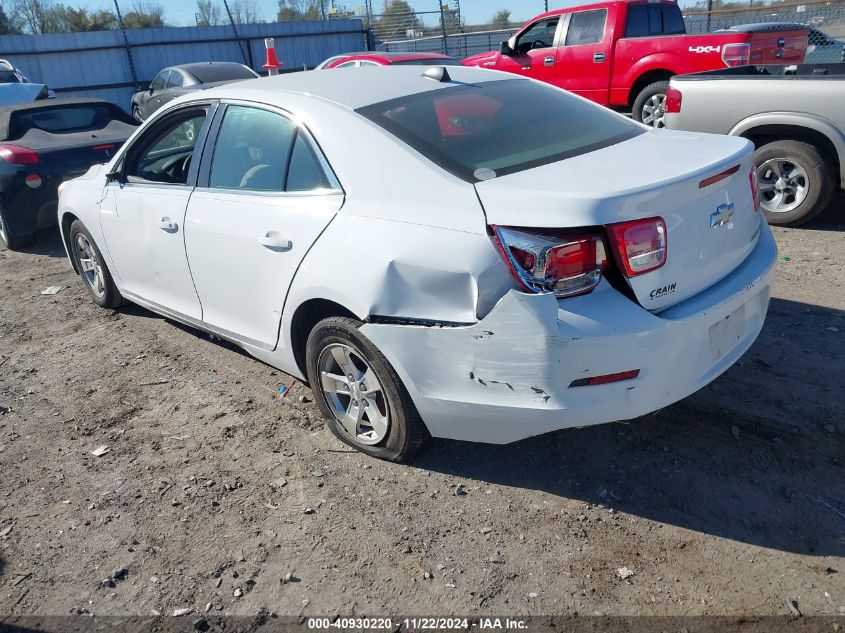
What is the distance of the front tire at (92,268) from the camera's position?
543 centimetres

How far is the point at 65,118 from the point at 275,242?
6.21 metres

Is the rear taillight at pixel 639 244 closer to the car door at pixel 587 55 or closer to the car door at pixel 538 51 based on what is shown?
the car door at pixel 587 55

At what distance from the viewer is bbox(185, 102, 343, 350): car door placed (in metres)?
3.42

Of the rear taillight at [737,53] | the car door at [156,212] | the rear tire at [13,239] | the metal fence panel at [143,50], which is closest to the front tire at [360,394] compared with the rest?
the car door at [156,212]

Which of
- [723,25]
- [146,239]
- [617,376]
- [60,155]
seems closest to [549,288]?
[617,376]

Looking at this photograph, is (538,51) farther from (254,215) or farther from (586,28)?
(254,215)

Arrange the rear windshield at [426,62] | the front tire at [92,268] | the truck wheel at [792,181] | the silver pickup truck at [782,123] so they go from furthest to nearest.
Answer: the rear windshield at [426,62] → the truck wheel at [792,181] → the silver pickup truck at [782,123] → the front tire at [92,268]

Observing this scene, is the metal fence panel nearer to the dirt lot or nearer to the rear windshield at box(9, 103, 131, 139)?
the rear windshield at box(9, 103, 131, 139)

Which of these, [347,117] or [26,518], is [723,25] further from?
[26,518]

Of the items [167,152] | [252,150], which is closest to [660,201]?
[252,150]

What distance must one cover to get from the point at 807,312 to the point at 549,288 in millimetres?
2876

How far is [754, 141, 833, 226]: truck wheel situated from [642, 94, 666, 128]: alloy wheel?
420 cm

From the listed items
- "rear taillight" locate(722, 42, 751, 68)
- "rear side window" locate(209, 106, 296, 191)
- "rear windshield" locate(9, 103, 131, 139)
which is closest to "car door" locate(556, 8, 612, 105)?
"rear taillight" locate(722, 42, 751, 68)

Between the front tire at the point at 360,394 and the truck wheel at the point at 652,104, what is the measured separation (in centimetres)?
839
